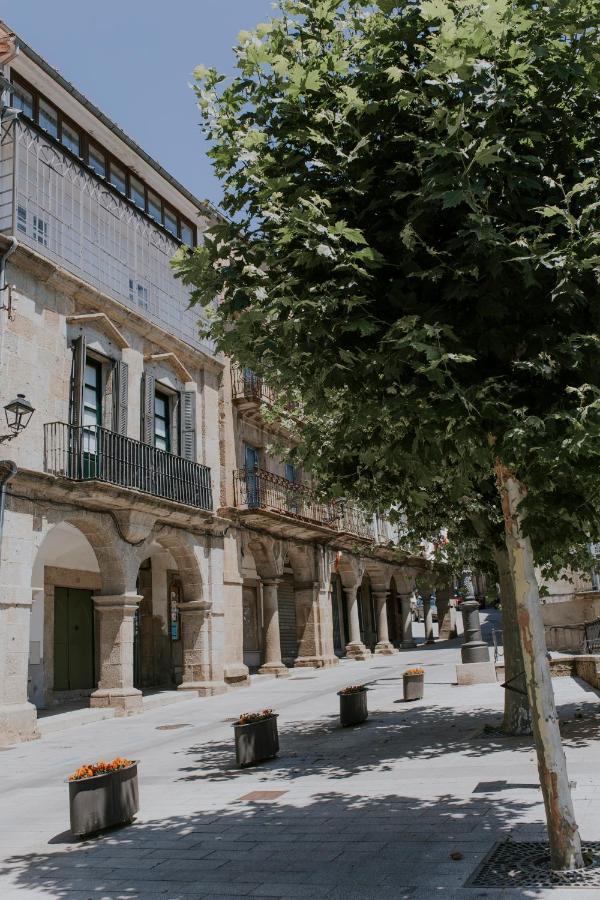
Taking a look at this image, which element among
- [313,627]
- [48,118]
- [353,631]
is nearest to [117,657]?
[313,627]

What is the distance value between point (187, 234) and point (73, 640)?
11.3 meters

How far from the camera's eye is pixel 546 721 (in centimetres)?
506

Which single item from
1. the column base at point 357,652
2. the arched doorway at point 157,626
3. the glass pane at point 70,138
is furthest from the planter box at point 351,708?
the column base at point 357,652

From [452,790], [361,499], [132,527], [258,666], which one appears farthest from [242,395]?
[452,790]

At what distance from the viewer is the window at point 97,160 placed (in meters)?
17.9

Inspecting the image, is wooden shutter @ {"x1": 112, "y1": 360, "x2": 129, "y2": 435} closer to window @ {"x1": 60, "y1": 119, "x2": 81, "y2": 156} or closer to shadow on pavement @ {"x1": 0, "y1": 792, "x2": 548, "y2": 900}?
window @ {"x1": 60, "y1": 119, "x2": 81, "y2": 156}

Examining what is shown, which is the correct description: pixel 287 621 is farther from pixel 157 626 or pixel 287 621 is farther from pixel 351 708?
pixel 351 708

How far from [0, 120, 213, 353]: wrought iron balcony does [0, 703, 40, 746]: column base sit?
7172mm

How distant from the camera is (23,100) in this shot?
51.9 ft

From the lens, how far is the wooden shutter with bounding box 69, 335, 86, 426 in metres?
15.8

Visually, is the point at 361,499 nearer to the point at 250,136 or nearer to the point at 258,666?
the point at 250,136

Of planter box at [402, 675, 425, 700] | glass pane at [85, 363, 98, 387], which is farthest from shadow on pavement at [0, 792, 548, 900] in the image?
glass pane at [85, 363, 98, 387]

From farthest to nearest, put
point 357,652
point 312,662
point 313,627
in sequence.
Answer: point 357,652
point 313,627
point 312,662

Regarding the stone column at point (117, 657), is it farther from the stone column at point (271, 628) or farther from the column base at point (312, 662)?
the column base at point (312, 662)
